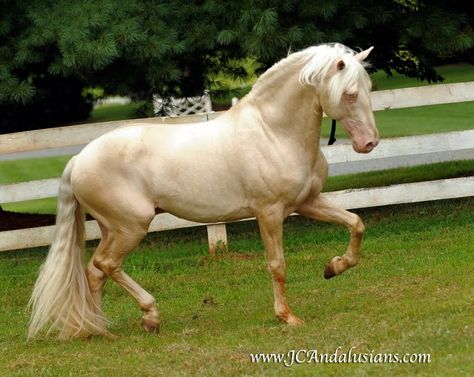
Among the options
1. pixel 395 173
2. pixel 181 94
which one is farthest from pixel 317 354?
pixel 395 173

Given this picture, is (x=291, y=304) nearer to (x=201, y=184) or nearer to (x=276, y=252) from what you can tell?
(x=276, y=252)

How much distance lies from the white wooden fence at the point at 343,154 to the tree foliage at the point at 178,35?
55cm

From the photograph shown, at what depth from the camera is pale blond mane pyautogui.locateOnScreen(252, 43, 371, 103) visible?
22.0 feet

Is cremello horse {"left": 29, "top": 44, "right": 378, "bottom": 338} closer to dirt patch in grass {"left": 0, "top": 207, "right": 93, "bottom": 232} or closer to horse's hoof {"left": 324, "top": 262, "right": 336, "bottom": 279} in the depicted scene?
horse's hoof {"left": 324, "top": 262, "right": 336, "bottom": 279}

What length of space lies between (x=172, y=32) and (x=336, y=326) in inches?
183

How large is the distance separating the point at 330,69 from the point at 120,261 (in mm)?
1910

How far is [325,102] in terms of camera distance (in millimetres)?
6879

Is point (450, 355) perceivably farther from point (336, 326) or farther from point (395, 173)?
point (395, 173)

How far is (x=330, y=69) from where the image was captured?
22.2 feet

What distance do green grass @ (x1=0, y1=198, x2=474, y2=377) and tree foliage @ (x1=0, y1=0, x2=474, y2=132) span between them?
5.72 ft

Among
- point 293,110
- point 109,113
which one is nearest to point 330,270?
point 293,110

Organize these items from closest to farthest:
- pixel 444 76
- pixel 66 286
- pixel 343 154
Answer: pixel 66 286
pixel 343 154
pixel 444 76

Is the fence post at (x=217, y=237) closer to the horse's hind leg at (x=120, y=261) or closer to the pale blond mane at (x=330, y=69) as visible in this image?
the horse's hind leg at (x=120, y=261)

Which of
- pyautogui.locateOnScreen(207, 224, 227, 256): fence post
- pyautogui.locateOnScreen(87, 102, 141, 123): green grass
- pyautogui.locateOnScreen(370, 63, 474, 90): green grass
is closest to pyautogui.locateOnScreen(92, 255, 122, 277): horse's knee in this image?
pyautogui.locateOnScreen(207, 224, 227, 256): fence post
